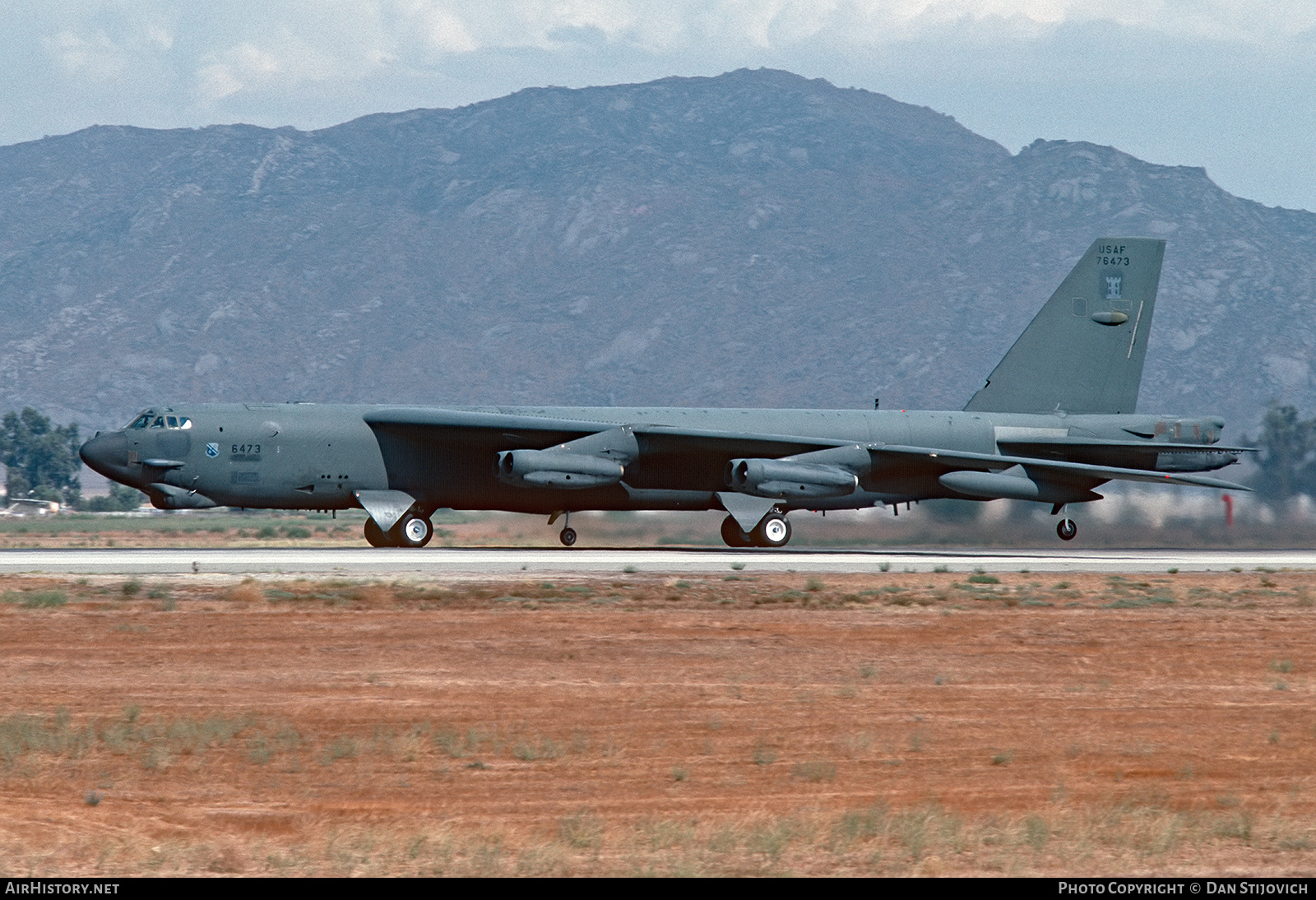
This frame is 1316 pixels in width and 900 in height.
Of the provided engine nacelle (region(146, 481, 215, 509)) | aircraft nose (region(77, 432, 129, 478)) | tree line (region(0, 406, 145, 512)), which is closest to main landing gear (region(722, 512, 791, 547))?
engine nacelle (region(146, 481, 215, 509))

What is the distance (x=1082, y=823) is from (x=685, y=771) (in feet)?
10.9

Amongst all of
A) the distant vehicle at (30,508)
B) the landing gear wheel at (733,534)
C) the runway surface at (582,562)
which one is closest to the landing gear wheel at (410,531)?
the runway surface at (582,562)

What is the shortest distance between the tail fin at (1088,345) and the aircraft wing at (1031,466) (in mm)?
3320

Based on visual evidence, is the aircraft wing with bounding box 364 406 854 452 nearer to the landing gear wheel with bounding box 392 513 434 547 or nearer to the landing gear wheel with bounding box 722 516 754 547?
the landing gear wheel with bounding box 392 513 434 547

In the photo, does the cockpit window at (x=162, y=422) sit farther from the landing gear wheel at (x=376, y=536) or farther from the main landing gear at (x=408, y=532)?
the landing gear wheel at (x=376, y=536)

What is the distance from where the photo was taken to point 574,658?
19.4m

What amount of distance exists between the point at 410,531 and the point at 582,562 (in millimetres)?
5893

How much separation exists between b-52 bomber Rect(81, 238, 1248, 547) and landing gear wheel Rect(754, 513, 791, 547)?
37mm

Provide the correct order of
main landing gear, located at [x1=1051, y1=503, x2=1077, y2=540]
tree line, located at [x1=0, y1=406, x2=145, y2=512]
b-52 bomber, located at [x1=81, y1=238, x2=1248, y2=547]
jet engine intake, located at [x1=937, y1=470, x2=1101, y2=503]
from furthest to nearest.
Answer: tree line, located at [x1=0, y1=406, x2=145, y2=512]
main landing gear, located at [x1=1051, y1=503, x2=1077, y2=540]
jet engine intake, located at [x1=937, y1=470, x2=1101, y2=503]
b-52 bomber, located at [x1=81, y1=238, x2=1248, y2=547]

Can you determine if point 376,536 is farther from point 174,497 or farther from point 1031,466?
point 1031,466

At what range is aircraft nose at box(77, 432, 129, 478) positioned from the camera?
1362 inches

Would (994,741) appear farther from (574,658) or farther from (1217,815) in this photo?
(574,658)

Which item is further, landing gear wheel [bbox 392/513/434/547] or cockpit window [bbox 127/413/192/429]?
landing gear wheel [bbox 392/513/434/547]
